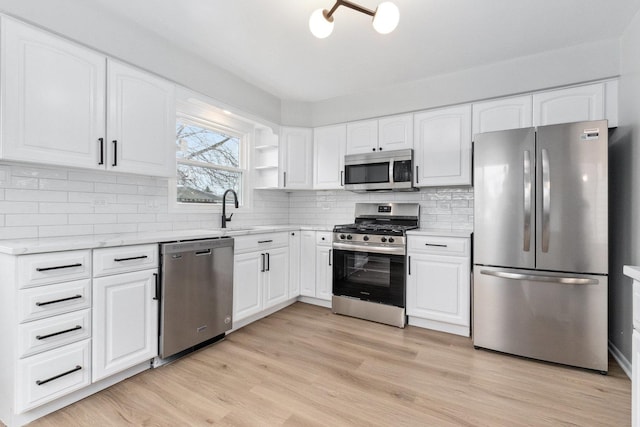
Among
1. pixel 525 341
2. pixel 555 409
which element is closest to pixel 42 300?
pixel 555 409

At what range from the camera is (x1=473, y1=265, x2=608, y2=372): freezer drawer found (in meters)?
2.21

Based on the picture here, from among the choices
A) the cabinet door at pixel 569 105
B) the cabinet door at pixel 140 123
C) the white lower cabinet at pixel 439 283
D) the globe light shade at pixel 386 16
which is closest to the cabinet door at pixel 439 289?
the white lower cabinet at pixel 439 283

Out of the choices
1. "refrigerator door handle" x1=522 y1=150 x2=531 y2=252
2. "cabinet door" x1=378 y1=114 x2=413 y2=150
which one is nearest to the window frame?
"cabinet door" x1=378 y1=114 x2=413 y2=150

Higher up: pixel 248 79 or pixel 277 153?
pixel 248 79

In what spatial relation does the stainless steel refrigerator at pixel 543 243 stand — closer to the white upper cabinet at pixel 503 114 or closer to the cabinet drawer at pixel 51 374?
the white upper cabinet at pixel 503 114

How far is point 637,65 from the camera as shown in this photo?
215cm

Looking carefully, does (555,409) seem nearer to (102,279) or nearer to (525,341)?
(525,341)

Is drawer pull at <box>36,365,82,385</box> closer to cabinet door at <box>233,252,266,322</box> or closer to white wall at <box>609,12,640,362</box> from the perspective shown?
cabinet door at <box>233,252,266,322</box>

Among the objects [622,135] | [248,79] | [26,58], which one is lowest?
[622,135]

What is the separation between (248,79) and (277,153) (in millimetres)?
927

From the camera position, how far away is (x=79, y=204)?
7.32ft

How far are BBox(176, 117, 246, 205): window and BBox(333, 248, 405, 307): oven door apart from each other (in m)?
1.51

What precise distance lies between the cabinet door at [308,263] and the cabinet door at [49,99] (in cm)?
220

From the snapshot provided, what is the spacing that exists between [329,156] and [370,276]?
1592mm
